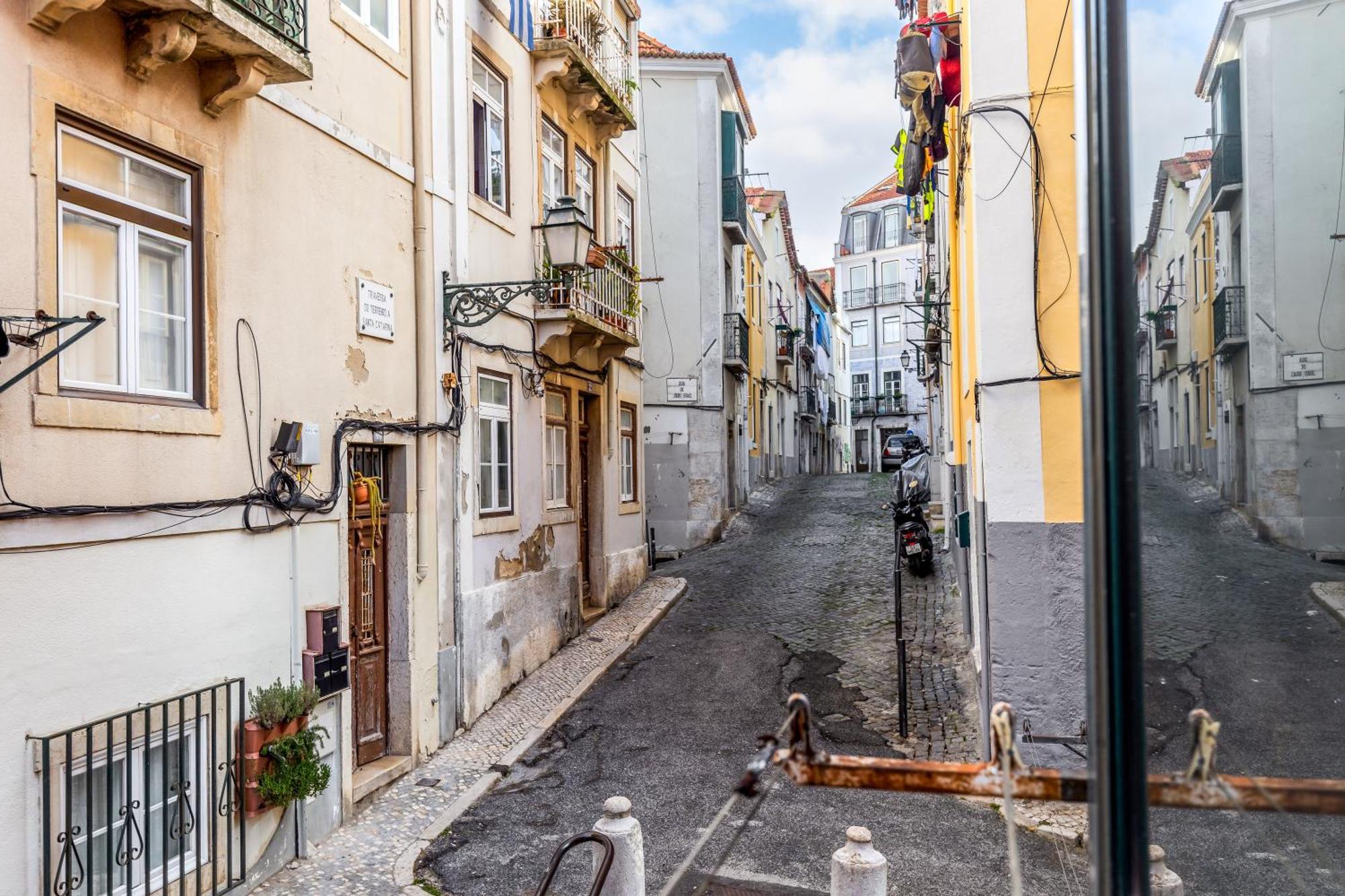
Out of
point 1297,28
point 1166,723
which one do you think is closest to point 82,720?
point 1166,723

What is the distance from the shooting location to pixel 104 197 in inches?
208

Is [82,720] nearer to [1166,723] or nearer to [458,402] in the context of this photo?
[458,402]

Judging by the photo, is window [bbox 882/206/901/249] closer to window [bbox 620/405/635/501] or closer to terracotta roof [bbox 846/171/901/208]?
terracotta roof [bbox 846/171/901/208]

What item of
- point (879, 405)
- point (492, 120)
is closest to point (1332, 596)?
point (492, 120)

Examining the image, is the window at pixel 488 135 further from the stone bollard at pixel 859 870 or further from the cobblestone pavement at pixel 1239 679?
the stone bollard at pixel 859 870

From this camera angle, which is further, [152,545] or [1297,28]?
[1297,28]

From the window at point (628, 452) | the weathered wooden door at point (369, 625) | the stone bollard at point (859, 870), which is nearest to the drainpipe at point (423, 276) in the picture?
the weathered wooden door at point (369, 625)

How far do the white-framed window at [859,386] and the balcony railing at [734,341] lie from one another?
35256mm

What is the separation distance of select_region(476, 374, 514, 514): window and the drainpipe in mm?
1018

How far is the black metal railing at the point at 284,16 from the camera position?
5.81m

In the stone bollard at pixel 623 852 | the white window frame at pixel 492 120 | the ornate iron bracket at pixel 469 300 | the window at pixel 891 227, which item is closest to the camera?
the stone bollard at pixel 623 852

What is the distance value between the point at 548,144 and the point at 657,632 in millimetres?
6569

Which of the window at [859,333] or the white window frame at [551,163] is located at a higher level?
the window at [859,333]

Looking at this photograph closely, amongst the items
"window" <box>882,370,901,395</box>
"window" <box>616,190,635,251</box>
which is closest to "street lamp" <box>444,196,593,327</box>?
"window" <box>616,190,635,251</box>
